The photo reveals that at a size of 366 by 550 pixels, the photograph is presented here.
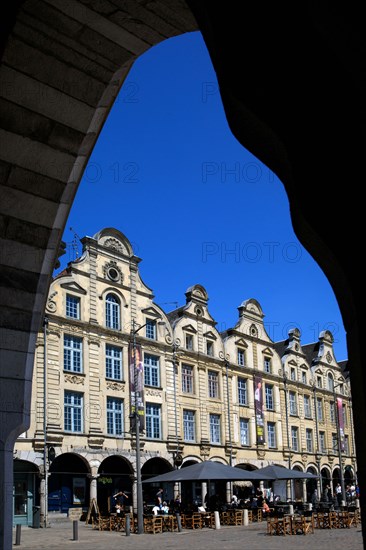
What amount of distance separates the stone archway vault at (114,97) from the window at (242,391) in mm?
42414

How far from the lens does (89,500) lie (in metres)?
35.8

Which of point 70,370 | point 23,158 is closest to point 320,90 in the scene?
point 23,158

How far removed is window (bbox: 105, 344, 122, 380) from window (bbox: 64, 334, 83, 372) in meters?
2.02

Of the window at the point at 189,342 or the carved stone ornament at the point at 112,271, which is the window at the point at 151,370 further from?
the carved stone ornament at the point at 112,271

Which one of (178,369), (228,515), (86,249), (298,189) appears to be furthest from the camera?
(178,369)

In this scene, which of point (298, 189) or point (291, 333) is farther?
point (291, 333)

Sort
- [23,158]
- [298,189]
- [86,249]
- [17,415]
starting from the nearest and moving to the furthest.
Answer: [298,189] → [23,158] → [17,415] → [86,249]

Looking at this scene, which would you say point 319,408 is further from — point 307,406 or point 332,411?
point 332,411

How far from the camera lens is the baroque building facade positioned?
3494 centimetres

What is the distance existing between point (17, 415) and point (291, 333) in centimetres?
5161

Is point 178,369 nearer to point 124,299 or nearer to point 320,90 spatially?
point 124,299

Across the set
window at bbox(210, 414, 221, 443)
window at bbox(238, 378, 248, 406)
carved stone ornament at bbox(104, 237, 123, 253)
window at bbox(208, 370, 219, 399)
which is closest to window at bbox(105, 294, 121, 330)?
carved stone ornament at bbox(104, 237, 123, 253)

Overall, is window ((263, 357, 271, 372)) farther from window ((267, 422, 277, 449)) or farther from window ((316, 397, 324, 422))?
window ((316, 397, 324, 422))

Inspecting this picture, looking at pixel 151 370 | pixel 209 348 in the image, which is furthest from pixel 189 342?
pixel 151 370
